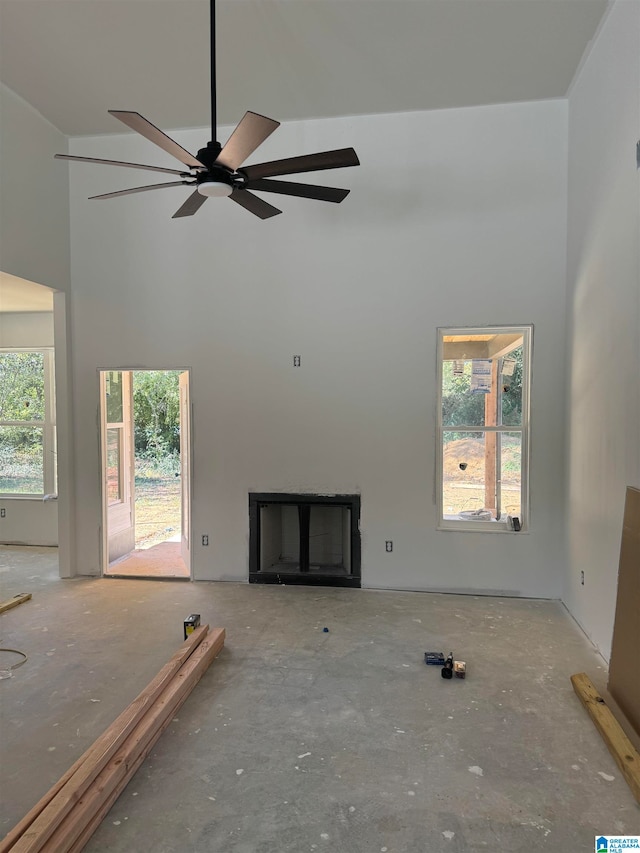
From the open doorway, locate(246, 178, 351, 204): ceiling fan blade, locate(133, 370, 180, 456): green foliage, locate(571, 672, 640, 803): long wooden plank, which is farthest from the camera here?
locate(133, 370, 180, 456): green foliage

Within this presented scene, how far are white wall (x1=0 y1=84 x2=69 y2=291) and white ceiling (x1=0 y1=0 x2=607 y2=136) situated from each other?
0.20 metres

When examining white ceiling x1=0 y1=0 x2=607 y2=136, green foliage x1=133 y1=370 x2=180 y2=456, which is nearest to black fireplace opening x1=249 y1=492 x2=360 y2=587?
white ceiling x1=0 y1=0 x2=607 y2=136

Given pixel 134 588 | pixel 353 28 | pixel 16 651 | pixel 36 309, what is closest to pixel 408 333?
pixel 353 28

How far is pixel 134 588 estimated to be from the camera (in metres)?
4.46

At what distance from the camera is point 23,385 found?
5.96 metres

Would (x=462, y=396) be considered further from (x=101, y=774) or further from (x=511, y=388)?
(x=101, y=774)

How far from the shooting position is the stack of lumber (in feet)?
5.43

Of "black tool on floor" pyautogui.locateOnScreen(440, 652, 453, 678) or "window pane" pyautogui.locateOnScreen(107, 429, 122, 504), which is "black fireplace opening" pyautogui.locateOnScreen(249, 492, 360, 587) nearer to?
"black tool on floor" pyautogui.locateOnScreen(440, 652, 453, 678)

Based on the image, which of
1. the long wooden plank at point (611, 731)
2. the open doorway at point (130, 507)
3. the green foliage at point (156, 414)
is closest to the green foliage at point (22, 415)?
the open doorway at point (130, 507)

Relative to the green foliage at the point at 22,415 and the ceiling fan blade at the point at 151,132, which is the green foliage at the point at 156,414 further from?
the ceiling fan blade at the point at 151,132

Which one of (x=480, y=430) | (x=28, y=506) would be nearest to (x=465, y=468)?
(x=480, y=430)

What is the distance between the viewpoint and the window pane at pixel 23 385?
5938mm

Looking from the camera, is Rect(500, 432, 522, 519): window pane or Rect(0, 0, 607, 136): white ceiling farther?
Rect(500, 432, 522, 519): window pane

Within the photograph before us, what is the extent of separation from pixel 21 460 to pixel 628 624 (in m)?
6.27
